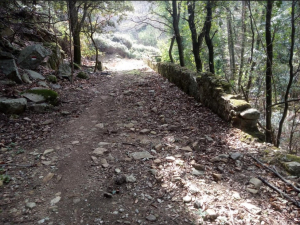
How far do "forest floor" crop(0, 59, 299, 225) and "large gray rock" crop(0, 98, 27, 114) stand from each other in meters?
A: 0.20

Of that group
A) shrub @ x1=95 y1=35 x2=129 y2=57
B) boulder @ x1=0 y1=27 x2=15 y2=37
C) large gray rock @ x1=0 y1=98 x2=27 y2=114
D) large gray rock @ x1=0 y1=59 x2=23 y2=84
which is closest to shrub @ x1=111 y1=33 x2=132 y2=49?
shrub @ x1=95 y1=35 x2=129 y2=57

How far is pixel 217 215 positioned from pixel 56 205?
195 centimetres

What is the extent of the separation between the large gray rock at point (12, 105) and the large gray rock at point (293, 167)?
5665 mm

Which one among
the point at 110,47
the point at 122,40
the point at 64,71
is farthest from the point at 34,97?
the point at 122,40

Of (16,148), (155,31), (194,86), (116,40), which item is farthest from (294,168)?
(155,31)

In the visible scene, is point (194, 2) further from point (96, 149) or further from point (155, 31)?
point (155, 31)

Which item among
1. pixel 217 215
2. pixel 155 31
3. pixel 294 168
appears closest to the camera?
pixel 217 215

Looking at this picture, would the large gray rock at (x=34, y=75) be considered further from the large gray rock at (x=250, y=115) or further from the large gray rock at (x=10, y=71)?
the large gray rock at (x=250, y=115)

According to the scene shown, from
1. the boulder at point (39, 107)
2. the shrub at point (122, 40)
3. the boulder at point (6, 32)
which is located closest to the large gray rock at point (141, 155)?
the boulder at point (39, 107)

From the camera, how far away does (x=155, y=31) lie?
32656 mm

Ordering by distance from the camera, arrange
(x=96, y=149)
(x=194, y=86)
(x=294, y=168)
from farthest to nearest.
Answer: (x=194, y=86) < (x=96, y=149) < (x=294, y=168)

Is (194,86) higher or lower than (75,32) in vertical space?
lower

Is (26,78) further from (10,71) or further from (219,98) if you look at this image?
(219,98)

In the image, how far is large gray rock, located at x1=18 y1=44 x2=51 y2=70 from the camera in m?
7.77
